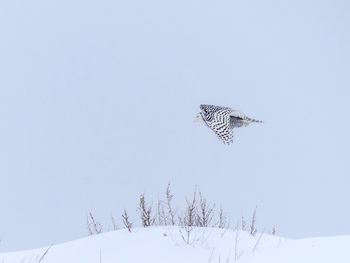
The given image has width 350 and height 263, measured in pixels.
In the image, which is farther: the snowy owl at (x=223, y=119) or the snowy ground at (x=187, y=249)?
Result: the snowy owl at (x=223, y=119)

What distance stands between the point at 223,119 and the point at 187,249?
614cm

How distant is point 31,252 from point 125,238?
1.08 metres

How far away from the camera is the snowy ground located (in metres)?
5.28

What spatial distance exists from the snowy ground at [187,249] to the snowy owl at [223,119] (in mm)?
4758

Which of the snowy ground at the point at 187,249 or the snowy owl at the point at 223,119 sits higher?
the snowy owl at the point at 223,119

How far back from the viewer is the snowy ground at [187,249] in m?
5.28

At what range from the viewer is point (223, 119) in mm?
11523

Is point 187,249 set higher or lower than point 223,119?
lower

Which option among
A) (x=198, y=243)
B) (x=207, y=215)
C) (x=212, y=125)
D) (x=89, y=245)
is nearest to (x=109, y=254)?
(x=89, y=245)

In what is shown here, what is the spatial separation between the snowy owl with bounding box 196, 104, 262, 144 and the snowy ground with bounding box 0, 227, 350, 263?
476 cm

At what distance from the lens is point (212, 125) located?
11.4 m

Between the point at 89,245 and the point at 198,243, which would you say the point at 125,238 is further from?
the point at 198,243

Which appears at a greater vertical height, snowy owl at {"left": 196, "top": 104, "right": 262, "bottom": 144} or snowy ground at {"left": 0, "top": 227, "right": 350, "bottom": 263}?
snowy owl at {"left": 196, "top": 104, "right": 262, "bottom": 144}

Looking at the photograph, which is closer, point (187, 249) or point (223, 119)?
point (187, 249)
